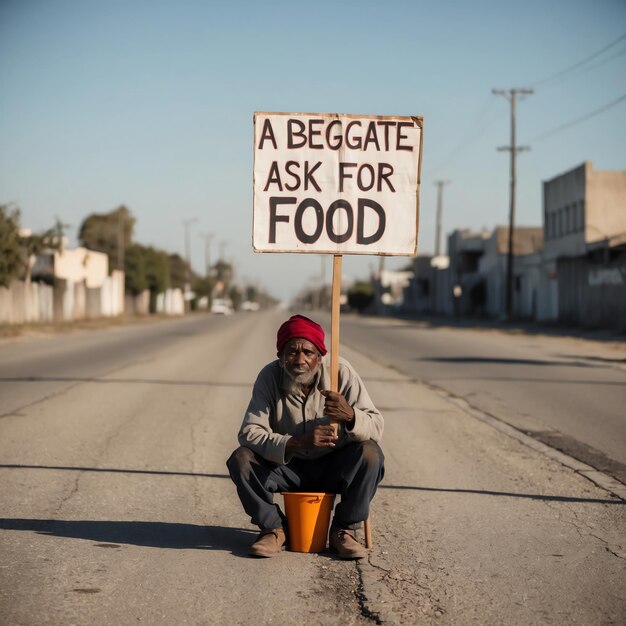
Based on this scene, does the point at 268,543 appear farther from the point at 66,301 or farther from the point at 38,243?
the point at 66,301

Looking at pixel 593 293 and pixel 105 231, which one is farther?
pixel 105 231

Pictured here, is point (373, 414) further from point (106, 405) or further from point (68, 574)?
point (106, 405)

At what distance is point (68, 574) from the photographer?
5207mm

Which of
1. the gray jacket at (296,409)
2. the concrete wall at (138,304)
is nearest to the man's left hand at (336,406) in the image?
the gray jacket at (296,409)

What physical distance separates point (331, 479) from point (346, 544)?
38 cm

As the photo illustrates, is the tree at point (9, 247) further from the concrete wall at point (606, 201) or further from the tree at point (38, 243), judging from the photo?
the concrete wall at point (606, 201)

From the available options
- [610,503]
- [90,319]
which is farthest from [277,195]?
[90,319]

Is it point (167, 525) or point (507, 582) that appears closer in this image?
point (507, 582)

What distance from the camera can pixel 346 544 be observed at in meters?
5.56

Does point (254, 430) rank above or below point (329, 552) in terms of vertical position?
above

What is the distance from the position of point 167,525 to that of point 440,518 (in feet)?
6.08

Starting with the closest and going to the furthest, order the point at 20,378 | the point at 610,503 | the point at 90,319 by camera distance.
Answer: the point at 610,503
the point at 20,378
the point at 90,319

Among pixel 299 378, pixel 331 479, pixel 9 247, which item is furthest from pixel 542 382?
pixel 9 247

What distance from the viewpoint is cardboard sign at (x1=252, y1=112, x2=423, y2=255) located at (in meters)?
6.11
